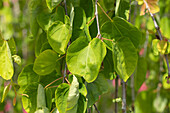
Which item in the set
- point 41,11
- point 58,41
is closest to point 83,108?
point 58,41

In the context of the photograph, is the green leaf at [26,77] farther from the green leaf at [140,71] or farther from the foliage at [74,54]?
the green leaf at [140,71]

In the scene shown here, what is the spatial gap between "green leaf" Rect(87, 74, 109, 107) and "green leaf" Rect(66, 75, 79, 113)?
8cm

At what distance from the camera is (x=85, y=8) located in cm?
60

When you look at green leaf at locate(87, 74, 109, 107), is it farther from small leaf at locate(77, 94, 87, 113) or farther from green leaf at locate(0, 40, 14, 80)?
green leaf at locate(0, 40, 14, 80)

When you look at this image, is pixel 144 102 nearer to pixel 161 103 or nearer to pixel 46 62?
pixel 161 103

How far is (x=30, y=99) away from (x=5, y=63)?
0.34 ft

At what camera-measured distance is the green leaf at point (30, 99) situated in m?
0.53

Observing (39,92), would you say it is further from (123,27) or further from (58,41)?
(123,27)

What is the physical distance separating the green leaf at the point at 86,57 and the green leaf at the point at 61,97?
1.9 inches

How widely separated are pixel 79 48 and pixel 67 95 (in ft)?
0.35

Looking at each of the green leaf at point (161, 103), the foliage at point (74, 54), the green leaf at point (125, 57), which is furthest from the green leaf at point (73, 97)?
the green leaf at point (161, 103)

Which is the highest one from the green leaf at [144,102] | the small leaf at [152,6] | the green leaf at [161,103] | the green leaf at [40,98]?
the small leaf at [152,6]

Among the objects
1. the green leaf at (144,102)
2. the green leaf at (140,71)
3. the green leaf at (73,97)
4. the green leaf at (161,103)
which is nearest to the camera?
the green leaf at (73,97)

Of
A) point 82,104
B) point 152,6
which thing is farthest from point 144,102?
point 82,104
